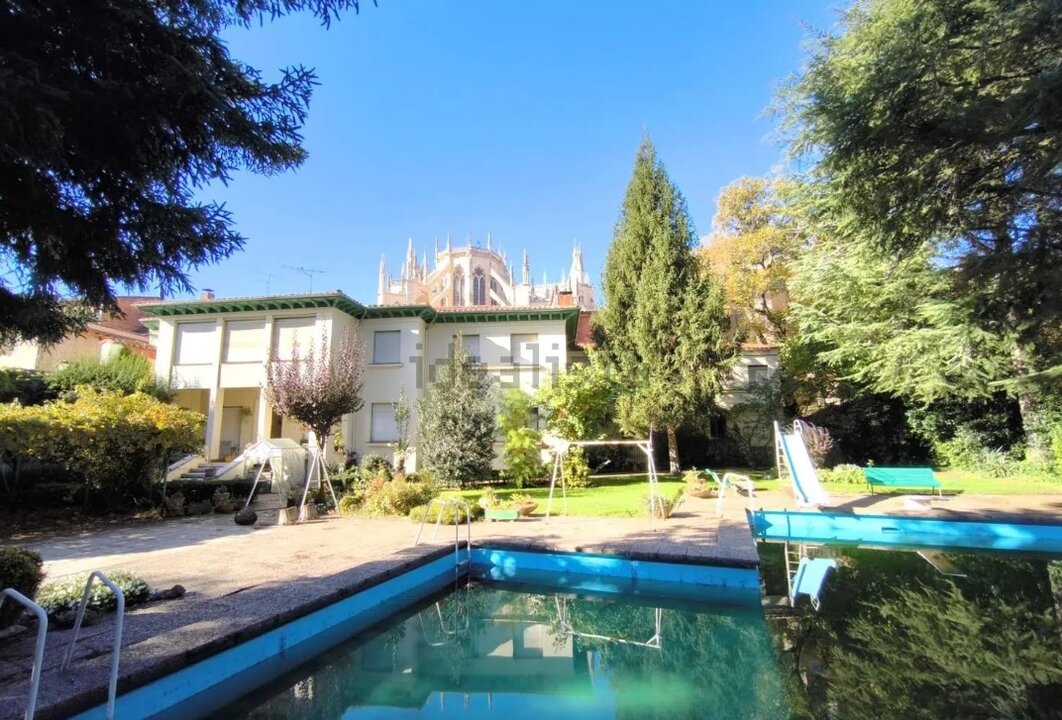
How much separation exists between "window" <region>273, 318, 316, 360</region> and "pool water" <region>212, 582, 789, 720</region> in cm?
1564

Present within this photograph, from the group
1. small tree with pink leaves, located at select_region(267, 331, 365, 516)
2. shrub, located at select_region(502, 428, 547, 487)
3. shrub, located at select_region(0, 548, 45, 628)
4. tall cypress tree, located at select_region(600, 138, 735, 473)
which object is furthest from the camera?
tall cypress tree, located at select_region(600, 138, 735, 473)

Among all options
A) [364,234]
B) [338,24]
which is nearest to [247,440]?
[364,234]

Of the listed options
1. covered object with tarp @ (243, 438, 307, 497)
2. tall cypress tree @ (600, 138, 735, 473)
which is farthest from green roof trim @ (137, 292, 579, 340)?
covered object with tarp @ (243, 438, 307, 497)

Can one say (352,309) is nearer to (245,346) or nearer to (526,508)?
(245,346)

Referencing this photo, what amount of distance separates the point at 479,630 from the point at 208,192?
5486 mm

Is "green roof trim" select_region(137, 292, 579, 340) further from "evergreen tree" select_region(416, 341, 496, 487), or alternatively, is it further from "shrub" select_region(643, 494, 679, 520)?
"shrub" select_region(643, 494, 679, 520)

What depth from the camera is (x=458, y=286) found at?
53719mm

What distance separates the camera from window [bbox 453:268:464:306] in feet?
174

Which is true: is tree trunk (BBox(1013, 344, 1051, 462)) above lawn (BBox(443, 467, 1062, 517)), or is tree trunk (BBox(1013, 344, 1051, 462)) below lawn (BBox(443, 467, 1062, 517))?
above

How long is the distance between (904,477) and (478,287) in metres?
44.5

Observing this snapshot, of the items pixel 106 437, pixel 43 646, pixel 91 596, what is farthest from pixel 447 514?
pixel 43 646

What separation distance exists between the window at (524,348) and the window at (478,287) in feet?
105

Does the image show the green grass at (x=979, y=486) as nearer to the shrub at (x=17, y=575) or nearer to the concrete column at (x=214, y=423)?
the shrub at (x=17, y=575)

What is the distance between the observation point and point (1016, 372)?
15375 millimetres
